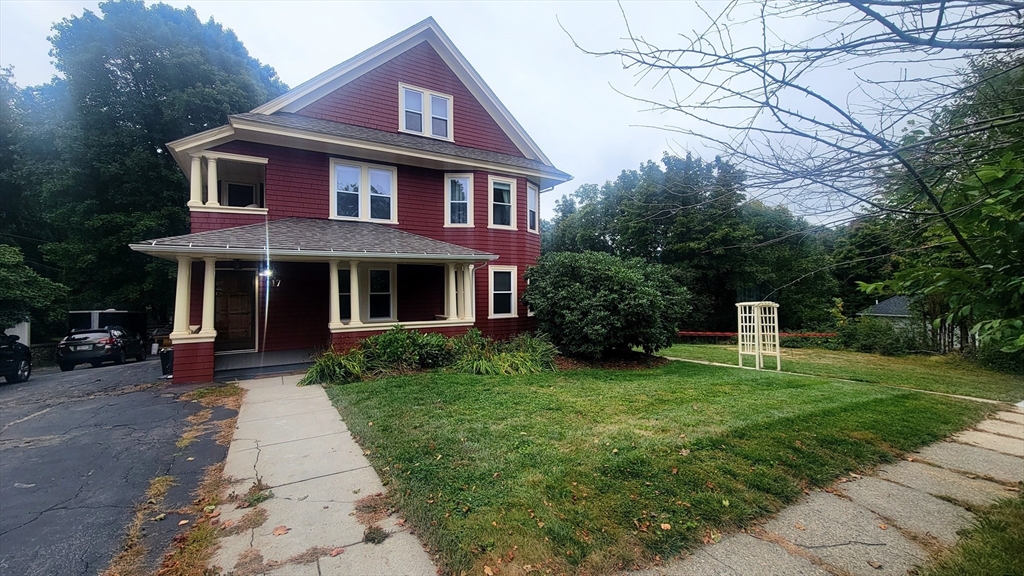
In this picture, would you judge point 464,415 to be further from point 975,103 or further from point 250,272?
point 250,272

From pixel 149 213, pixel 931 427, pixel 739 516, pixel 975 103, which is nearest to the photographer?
pixel 975 103

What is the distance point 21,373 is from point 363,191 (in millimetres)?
9789

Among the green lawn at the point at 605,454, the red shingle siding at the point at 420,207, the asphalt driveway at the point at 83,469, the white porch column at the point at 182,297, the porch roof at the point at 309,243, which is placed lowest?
the asphalt driveway at the point at 83,469

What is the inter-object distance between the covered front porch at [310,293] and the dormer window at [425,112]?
11.4 ft

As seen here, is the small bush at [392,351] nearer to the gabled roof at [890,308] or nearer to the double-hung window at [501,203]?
the double-hung window at [501,203]

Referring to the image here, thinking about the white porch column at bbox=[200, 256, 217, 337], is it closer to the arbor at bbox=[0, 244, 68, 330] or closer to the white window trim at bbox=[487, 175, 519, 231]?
the white window trim at bbox=[487, 175, 519, 231]

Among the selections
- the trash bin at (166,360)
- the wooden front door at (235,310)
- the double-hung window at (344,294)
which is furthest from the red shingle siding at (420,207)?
the trash bin at (166,360)

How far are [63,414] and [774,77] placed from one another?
9.52m

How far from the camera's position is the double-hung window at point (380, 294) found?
37.7 feet

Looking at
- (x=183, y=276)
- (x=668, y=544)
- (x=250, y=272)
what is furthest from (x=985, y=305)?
(x=250, y=272)

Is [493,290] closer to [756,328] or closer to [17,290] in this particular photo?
[756,328]

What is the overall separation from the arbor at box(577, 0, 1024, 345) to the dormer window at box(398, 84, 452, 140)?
11.2 meters

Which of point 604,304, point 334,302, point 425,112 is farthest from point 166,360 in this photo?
point 604,304

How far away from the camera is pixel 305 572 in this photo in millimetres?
2305
